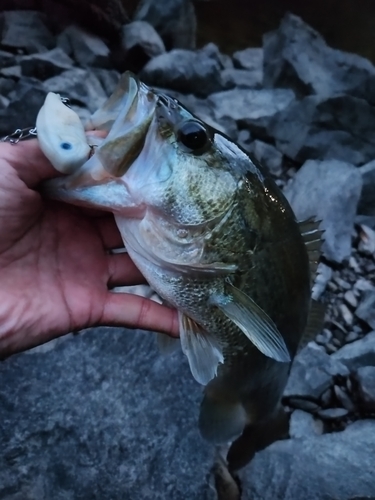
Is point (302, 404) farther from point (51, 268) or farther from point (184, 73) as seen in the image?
point (184, 73)

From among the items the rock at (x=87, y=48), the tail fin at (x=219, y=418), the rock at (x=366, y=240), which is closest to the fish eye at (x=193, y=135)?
the tail fin at (x=219, y=418)

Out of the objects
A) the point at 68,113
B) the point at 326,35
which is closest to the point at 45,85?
the point at 68,113

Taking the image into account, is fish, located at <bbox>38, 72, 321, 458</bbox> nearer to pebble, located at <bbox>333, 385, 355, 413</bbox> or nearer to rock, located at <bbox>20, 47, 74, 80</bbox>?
pebble, located at <bbox>333, 385, 355, 413</bbox>

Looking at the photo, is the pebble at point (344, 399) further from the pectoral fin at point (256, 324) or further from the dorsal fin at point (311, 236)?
the pectoral fin at point (256, 324)

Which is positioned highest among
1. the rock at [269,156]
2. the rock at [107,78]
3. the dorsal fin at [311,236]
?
the dorsal fin at [311,236]

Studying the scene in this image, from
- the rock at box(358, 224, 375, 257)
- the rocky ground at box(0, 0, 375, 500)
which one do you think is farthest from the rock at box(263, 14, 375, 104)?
the rock at box(358, 224, 375, 257)

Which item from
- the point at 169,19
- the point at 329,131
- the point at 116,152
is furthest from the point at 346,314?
the point at 169,19
